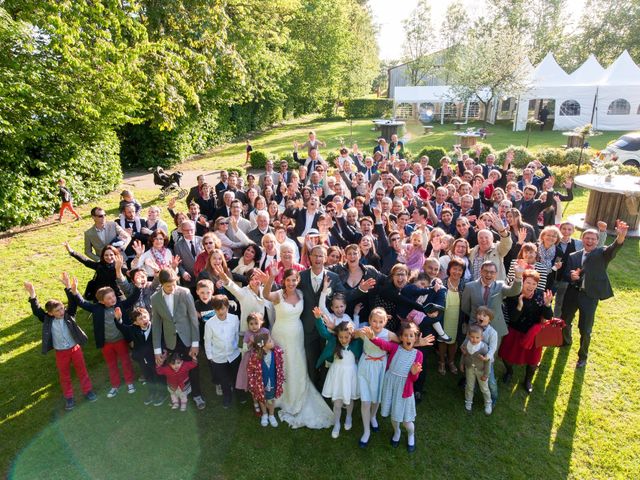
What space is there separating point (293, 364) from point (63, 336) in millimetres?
2919

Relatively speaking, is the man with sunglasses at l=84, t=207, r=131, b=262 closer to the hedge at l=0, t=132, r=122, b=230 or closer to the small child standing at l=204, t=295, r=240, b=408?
the small child standing at l=204, t=295, r=240, b=408

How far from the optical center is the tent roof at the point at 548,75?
29.6 meters

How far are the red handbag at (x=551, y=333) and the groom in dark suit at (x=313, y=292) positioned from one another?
2.61 meters

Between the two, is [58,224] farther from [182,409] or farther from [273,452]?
[273,452]

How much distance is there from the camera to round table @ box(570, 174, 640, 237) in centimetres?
1039

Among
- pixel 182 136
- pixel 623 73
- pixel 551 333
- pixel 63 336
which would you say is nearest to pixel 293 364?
pixel 63 336

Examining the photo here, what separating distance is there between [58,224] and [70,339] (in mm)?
8885

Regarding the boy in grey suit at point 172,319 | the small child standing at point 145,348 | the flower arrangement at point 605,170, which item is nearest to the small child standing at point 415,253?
the boy in grey suit at point 172,319

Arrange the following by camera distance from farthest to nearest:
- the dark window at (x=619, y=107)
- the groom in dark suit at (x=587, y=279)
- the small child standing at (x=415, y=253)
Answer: the dark window at (x=619, y=107), the small child standing at (x=415, y=253), the groom in dark suit at (x=587, y=279)

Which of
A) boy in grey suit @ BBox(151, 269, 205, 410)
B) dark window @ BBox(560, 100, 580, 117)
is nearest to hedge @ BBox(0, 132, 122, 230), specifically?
boy in grey suit @ BBox(151, 269, 205, 410)

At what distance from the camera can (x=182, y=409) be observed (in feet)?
17.2

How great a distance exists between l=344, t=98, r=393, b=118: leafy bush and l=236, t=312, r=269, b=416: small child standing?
42984 millimetres

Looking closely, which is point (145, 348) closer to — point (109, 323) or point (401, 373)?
point (109, 323)

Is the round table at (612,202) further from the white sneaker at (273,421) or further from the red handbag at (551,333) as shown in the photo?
the white sneaker at (273,421)
